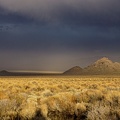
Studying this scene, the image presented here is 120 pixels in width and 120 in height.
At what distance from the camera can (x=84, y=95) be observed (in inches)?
872

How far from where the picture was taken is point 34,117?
18.7 m

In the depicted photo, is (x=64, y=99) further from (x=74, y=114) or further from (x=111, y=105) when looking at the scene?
(x=111, y=105)

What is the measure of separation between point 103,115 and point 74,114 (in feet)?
7.20

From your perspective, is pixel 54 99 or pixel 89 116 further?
pixel 54 99

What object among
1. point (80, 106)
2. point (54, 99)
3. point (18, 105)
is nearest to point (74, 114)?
point (80, 106)

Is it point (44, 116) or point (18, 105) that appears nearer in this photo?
point (44, 116)

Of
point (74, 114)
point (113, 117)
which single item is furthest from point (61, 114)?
point (113, 117)

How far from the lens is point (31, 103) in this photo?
20.4 m

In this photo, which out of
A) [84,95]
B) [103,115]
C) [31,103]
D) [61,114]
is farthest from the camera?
[84,95]

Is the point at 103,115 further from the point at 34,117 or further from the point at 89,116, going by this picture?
the point at 34,117

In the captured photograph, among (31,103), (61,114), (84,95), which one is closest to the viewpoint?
(61,114)

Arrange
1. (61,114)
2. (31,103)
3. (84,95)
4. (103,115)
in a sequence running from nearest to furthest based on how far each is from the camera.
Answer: (103,115)
(61,114)
(31,103)
(84,95)

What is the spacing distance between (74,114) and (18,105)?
3.78 meters

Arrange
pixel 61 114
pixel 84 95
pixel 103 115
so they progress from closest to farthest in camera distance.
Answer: pixel 103 115 < pixel 61 114 < pixel 84 95
